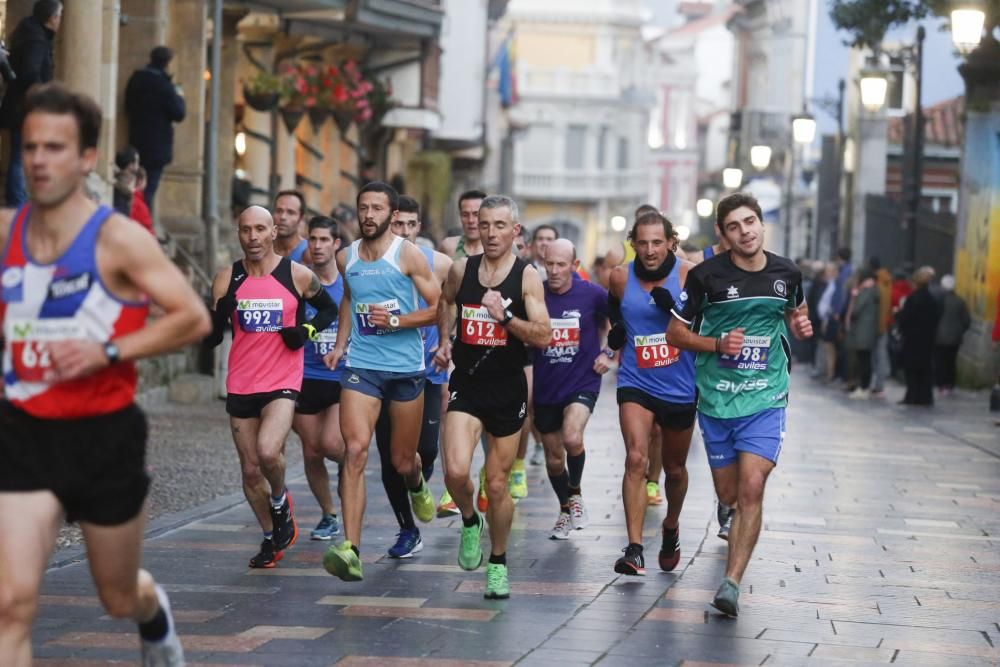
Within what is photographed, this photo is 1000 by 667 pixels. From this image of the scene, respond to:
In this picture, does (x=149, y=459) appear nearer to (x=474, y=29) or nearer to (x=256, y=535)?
(x=256, y=535)

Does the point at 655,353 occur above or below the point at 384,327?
below

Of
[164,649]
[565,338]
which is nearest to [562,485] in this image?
[565,338]

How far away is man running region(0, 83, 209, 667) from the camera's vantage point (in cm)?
578

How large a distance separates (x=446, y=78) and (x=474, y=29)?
2222mm

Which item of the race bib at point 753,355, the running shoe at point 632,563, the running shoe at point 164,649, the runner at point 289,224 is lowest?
the running shoe at point 632,563

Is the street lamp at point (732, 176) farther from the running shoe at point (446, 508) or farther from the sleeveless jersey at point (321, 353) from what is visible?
the sleeveless jersey at point (321, 353)

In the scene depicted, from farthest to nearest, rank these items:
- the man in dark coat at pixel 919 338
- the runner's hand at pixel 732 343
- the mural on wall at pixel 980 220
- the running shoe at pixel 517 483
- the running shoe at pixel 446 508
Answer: the mural on wall at pixel 980 220 → the man in dark coat at pixel 919 338 → the running shoe at pixel 517 483 → the running shoe at pixel 446 508 → the runner's hand at pixel 732 343

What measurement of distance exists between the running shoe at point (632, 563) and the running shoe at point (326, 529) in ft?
6.58

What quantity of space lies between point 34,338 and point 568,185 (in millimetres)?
94430

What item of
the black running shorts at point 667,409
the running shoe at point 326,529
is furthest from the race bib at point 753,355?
the running shoe at point 326,529

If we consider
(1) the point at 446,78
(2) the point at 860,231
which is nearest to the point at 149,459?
(1) the point at 446,78

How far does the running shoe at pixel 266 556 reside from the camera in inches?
396

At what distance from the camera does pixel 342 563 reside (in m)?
9.01

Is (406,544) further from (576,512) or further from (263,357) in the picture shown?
(576,512)
